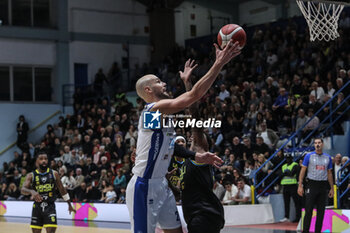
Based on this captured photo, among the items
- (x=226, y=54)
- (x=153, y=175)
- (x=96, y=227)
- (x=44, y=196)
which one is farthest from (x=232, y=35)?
(x=96, y=227)

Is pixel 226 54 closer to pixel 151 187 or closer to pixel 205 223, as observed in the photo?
pixel 151 187

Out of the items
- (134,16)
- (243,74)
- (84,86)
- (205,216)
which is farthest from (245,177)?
(134,16)

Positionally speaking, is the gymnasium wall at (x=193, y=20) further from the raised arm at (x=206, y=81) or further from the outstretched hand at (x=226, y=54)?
the outstretched hand at (x=226, y=54)

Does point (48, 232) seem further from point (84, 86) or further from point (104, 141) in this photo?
point (84, 86)

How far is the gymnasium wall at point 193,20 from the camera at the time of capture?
2826 centimetres

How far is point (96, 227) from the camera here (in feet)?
50.7

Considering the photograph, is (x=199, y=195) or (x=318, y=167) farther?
(x=318, y=167)

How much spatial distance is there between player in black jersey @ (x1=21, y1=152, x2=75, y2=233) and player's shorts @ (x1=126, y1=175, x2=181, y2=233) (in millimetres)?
4777

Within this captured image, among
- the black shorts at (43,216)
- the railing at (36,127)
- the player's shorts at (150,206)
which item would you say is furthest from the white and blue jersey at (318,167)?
the railing at (36,127)

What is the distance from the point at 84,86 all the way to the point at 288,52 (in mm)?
10641

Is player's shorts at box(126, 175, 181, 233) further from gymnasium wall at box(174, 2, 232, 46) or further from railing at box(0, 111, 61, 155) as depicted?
gymnasium wall at box(174, 2, 232, 46)

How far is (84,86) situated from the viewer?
26734 mm

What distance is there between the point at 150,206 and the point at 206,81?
1260 millimetres

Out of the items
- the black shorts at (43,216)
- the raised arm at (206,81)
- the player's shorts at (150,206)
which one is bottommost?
the black shorts at (43,216)
